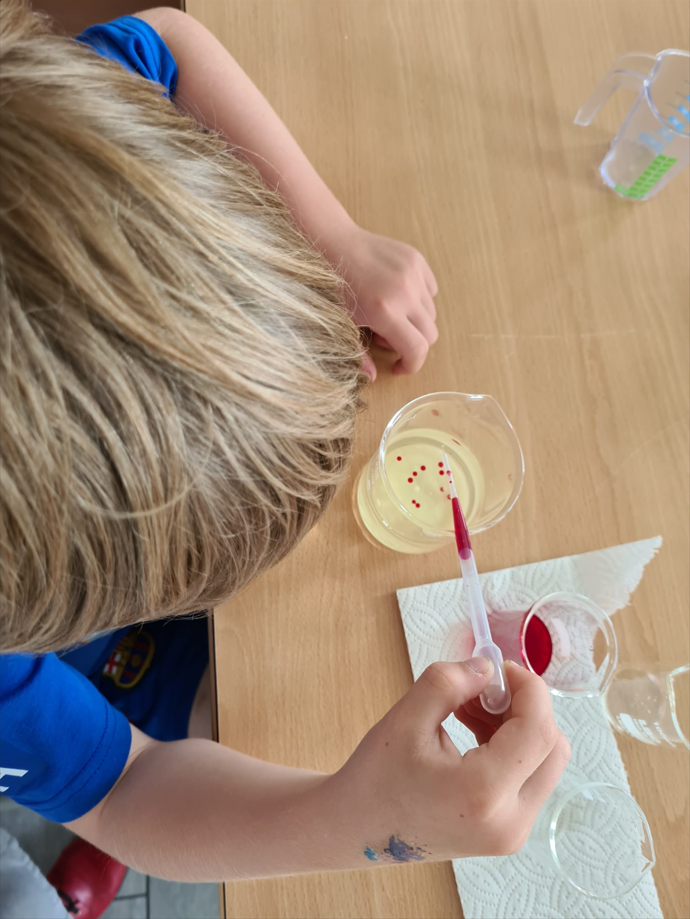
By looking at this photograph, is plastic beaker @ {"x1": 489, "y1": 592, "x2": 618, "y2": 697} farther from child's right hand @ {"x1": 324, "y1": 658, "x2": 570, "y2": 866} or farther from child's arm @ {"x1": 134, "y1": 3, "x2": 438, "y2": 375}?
child's arm @ {"x1": 134, "y1": 3, "x2": 438, "y2": 375}

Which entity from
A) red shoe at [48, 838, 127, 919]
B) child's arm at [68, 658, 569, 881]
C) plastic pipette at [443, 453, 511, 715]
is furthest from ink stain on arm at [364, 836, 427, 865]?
red shoe at [48, 838, 127, 919]

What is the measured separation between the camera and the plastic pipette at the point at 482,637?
420 mm

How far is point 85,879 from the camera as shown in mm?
891

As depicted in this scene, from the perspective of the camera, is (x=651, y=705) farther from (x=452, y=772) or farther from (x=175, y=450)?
(x=175, y=450)

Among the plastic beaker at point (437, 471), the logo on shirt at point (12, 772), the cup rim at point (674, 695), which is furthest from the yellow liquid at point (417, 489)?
the logo on shirt at point (12, 772)

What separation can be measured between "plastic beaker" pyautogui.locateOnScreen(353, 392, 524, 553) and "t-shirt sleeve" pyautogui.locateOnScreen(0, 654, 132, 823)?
283mm

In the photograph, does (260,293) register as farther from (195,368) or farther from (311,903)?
(311,903)

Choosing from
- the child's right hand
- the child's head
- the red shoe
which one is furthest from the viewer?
the red shoe

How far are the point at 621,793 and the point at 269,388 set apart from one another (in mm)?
437

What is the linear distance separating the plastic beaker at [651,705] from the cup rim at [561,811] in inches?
1.8

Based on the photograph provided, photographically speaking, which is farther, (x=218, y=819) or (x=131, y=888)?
(x=131, y=888)

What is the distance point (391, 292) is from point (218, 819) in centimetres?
48

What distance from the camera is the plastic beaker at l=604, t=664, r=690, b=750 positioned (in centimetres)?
51

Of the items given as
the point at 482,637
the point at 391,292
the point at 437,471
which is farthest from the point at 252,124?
the point at 482,637
